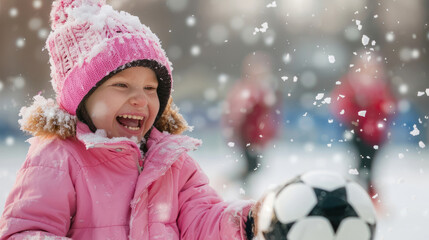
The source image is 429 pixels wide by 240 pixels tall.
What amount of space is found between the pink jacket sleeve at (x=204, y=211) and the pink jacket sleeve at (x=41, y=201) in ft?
1.32

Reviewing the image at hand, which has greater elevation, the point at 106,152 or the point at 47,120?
the point at 47,120

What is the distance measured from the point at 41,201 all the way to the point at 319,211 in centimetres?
80

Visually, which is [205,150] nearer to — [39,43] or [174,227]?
[39,43]

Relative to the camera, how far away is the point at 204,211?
67.2 inches

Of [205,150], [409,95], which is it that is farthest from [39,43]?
[409,95]

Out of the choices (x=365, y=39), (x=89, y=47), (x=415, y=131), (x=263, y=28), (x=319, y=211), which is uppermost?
(x=263, y=28)

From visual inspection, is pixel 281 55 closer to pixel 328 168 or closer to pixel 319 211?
pixel 328 168

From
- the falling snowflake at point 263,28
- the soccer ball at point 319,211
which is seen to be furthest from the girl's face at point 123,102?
the falling snowflake at point 263,28

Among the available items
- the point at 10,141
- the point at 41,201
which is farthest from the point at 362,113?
the point at 10,141

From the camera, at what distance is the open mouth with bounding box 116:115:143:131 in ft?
5.51

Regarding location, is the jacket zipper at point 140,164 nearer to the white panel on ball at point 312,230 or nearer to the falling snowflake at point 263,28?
the white panel on ball at point 312,230

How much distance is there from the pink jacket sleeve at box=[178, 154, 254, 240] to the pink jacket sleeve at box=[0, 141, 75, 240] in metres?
0.40

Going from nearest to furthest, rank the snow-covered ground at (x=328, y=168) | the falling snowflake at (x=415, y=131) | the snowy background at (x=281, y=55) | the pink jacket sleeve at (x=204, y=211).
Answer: the pink jacket sleeve at (x=204, y=211), the snow-covered ground at (x=328, y=168), the snowy background at (x=281, y=55), the falling snowflake at (x=415, y=131)

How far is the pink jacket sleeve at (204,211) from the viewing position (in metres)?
1.51
